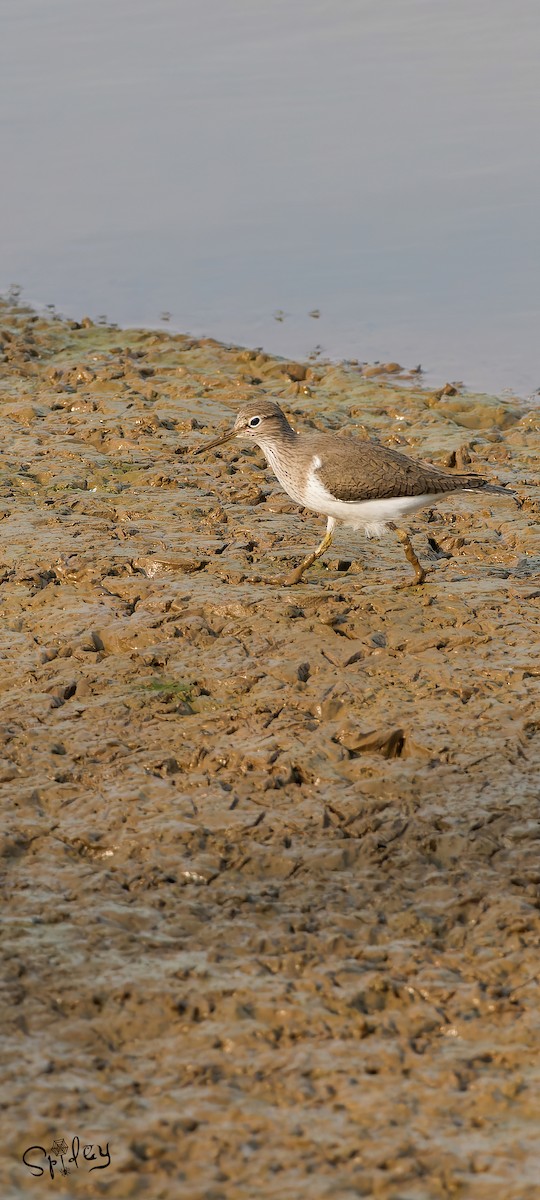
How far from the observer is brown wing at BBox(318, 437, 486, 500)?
26.9 ft

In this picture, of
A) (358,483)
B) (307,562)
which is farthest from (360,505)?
(307,562)

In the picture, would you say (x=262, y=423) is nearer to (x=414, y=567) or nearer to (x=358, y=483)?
(x=358, y=483)

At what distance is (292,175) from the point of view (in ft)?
64.2

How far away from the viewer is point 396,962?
4.85 meters

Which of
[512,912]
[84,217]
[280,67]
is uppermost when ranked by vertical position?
[280,67]

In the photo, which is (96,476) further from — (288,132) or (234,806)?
(288,132)

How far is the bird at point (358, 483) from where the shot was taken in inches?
324

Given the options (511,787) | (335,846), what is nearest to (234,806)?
(335,846)

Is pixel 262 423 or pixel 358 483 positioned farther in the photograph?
pixel 262 423

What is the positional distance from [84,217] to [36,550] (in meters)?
11.8

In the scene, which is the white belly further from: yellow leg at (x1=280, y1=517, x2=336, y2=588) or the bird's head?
the bird's head

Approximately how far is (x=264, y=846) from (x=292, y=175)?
15.8 metres

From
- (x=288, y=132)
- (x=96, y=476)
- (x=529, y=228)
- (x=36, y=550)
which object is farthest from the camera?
(x=288, y=132)

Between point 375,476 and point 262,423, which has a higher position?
point 262,423
